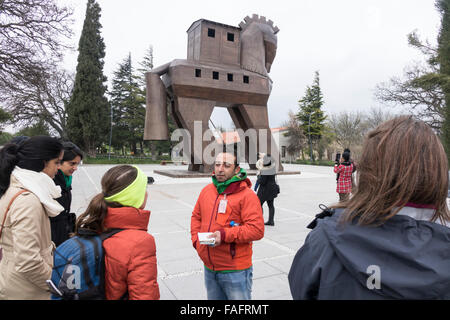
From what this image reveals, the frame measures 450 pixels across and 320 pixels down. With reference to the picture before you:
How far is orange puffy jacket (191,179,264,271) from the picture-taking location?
2.15m

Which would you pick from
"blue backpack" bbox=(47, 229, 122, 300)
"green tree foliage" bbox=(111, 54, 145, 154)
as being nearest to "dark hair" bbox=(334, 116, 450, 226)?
"blue backpack" bbox=(47, 229, 122, 300)

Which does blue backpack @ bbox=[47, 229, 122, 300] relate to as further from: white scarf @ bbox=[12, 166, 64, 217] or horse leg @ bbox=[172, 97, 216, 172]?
horse leg @ bbox=[172, 97, 216, 172]

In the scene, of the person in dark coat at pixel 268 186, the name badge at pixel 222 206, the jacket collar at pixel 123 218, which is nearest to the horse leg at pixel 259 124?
the person in dark coat at pixel 268 186

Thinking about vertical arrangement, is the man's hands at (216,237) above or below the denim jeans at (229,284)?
above

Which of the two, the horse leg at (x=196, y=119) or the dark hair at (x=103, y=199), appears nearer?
the dark hair at (x=103, y=199)

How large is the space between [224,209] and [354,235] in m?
1.39

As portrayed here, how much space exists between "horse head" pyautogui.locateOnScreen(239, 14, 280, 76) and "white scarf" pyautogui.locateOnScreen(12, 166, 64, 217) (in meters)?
15.9

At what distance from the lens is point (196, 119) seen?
15172mm

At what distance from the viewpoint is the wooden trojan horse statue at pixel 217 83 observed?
48.4 ft

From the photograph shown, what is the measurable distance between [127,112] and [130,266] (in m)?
41.3

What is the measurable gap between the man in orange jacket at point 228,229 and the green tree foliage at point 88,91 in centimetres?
3353

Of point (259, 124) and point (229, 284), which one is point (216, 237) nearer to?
point (229, 284)

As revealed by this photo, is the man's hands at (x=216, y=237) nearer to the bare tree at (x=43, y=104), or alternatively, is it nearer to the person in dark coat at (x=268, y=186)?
the person in dark coat at (x=268, y=186)
